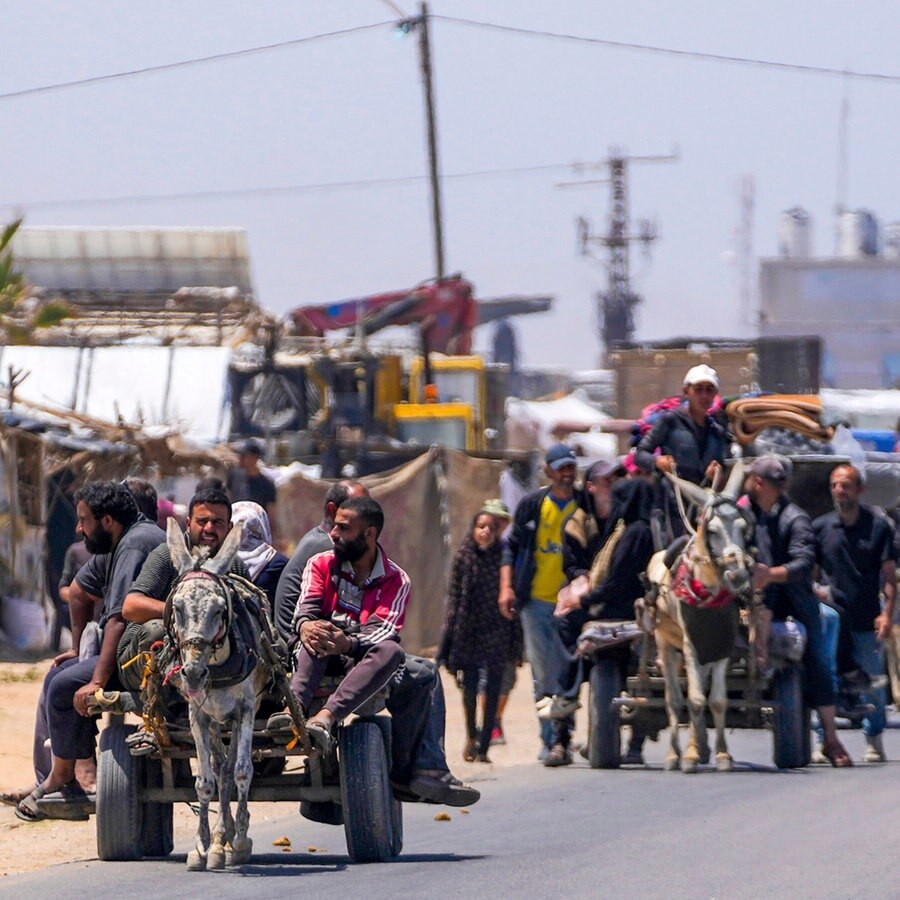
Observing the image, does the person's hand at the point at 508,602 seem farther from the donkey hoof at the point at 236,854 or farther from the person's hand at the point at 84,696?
the donkey hoof at the point at 236,854

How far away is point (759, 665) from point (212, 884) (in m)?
5.81

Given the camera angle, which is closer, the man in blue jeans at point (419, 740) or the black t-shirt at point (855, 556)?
the man in blue jeans at point (419, 740)

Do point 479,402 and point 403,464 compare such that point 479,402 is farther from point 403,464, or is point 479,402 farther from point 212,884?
point 212,884

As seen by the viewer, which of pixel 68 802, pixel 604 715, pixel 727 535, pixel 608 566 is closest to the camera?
pixel 68 802

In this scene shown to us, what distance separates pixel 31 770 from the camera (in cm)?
1392

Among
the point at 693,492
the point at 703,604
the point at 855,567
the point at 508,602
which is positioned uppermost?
the point at 693,492

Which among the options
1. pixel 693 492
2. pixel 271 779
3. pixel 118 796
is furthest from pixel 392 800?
pixel 693 492

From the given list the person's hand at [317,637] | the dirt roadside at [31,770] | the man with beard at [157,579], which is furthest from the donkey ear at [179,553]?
the dirt roadside at [31,770]

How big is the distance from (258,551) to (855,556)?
A: 6187 mm

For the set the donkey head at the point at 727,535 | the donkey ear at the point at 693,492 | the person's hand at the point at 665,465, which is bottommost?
the donkey head at the point at 727,535

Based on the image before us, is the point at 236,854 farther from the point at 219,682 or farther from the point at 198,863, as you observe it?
the point at 219,682

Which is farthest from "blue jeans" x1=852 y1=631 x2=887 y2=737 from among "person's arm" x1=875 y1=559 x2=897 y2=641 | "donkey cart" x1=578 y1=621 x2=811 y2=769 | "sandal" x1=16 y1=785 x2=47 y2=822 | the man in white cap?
"sandal" x1=16 y1=785 x2=47 y2=822

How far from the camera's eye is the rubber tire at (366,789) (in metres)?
8.88

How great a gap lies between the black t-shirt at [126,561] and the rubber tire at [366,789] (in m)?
1.31
